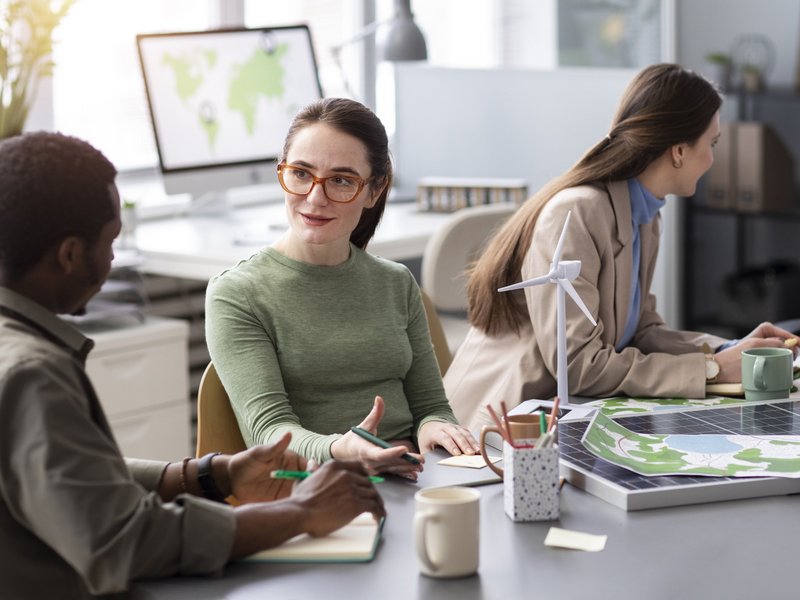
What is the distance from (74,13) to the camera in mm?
3557

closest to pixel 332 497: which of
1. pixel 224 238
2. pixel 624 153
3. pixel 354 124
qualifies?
pixel 354 124

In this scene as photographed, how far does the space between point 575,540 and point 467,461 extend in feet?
1.07

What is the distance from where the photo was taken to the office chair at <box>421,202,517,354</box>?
3.13m

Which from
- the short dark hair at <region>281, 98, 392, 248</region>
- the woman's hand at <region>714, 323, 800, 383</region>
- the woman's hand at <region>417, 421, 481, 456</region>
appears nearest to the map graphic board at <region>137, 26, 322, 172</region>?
the short dark hair at <region>281, 98, 392, 248</region>

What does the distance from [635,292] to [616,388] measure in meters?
0.34

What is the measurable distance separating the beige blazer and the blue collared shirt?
2 centimetres

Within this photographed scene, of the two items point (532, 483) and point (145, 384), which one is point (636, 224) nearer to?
point (532, 483)

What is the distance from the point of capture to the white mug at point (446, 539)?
46.1 inches

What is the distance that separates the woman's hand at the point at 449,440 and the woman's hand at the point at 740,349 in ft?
1.69

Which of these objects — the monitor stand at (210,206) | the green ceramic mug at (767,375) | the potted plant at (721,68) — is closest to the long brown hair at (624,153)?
the green ceramic mug at (767,375)

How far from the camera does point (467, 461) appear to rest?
1578 mm

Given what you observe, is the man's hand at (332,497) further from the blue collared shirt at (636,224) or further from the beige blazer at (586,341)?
the blue collared shirt at (636,224)

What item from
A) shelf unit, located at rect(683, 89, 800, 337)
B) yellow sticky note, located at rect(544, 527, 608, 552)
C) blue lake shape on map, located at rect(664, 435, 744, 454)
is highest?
yellow sticky note, located at rect(544, 527, 608, 552)

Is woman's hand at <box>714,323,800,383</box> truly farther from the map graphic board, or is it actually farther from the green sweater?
the map graphic board
